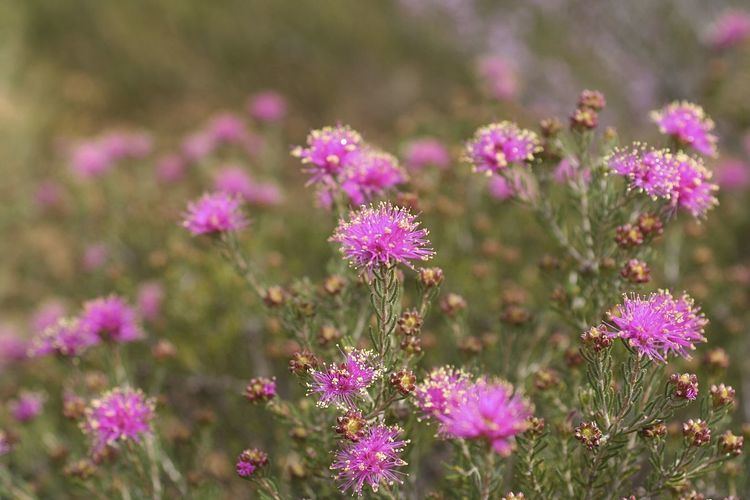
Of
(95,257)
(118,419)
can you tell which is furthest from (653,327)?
(95,257)

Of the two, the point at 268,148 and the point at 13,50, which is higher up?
the point at 13,50

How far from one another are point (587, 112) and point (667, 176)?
470mm

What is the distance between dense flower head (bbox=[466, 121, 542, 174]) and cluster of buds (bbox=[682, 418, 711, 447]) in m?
1.09

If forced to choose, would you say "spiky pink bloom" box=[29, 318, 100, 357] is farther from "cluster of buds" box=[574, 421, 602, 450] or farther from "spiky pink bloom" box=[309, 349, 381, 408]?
"cluster of buds" box=[574, 421, 602, 450]

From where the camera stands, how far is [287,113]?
27.1ft

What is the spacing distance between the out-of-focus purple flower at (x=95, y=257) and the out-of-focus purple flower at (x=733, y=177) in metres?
4.61

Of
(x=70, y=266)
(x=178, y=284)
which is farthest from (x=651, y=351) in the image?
(x=70, y=266)

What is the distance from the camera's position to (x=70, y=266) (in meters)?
6.00

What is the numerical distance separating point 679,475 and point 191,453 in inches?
86.9

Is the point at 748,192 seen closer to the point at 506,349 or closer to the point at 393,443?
the point at 506,349

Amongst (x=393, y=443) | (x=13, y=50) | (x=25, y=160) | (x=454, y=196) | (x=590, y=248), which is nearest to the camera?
(x=393, y=443)

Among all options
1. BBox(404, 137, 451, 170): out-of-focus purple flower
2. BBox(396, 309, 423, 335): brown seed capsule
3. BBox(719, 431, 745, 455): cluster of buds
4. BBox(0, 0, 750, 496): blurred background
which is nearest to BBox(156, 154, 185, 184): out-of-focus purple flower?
BBox(0, 0, 750, 496): blurred background

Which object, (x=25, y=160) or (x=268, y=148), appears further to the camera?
(x=25, y=160)

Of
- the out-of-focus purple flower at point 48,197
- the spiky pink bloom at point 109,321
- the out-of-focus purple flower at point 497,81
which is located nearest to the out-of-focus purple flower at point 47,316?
the out-of-focus purple flower at point 48,197
